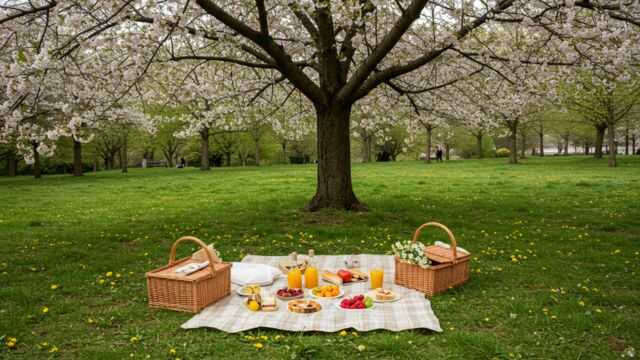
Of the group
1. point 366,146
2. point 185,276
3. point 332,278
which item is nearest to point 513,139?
point 366,146

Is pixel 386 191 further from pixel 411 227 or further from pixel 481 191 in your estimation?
pixel 411 227

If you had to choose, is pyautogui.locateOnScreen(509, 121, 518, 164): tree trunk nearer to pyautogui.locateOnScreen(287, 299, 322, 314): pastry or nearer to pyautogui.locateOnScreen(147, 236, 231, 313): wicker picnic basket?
pyautogui.locateOnScreen(287, 299, 322, 314): pastry

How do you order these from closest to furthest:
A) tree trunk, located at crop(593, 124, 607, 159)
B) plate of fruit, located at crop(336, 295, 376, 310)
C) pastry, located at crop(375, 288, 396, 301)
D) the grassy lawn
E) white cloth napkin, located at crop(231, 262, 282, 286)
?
1. the grassy lawn
2. plate of fruit, located at crop(336, 295, 376, 310)
3. pastry, located at crop(375, 288, 396, 301)
4. white cloth napkin, located at crop(231, 262, 282, 286)
5. tree trunk, located at crop(593, 124, 607, 159)

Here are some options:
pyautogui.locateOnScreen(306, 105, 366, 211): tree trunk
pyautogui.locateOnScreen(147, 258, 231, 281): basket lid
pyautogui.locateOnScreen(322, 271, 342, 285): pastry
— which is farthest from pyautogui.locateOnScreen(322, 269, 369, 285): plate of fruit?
pyautogui.locateOnScreen(306, 105, 366, 211): tree trunk

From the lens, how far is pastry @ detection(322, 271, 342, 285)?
586cm

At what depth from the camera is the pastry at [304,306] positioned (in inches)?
194

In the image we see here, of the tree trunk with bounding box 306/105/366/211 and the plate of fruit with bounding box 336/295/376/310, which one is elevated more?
the tree trunk with bounding box 306/105/366/211

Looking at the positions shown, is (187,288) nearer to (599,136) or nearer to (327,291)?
(327,291)

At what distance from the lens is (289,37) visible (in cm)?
1123

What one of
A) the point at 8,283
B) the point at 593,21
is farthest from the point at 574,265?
the point at 8,283

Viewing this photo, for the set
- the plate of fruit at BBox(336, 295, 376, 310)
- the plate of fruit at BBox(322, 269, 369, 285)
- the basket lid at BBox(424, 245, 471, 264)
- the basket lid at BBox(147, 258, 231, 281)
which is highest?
the basket lid at BBox(424, 245, 471, 264)

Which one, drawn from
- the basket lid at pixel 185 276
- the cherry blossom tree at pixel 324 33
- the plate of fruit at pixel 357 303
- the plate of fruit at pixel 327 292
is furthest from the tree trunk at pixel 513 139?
the basket lid at pixel 185 276

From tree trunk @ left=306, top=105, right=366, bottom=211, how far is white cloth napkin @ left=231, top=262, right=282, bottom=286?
442 centimetres

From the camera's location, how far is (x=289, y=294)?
5.37 metres
